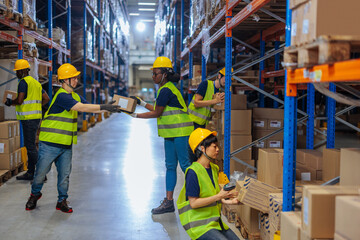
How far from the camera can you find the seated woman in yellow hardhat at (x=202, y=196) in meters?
2.78

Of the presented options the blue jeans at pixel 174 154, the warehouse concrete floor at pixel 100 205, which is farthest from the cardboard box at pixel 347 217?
the blue jeans at pixel 174 154

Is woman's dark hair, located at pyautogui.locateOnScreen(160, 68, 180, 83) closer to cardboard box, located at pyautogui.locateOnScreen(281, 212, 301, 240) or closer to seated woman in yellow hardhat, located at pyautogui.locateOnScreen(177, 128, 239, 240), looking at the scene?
seated woman in yellow hardhat, located at pyautogui.locateOnScreen(177, 128, 239, 240)

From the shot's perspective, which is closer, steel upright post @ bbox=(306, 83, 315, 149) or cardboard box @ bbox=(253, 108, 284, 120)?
steel upright post @ bbox=(306, 83, 315, 149)

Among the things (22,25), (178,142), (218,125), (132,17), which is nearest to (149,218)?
(178,142)

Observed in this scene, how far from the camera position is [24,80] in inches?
242

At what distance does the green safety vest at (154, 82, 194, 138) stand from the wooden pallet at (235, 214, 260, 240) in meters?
1.21

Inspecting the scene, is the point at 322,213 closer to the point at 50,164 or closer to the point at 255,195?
the point at 255,195

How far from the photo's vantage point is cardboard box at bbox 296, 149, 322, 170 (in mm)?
4219

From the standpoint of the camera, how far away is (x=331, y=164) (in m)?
3.83

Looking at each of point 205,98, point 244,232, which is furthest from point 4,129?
point 244,232

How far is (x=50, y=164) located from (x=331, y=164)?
3.26 metres

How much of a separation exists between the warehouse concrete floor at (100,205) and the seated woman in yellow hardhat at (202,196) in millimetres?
1185

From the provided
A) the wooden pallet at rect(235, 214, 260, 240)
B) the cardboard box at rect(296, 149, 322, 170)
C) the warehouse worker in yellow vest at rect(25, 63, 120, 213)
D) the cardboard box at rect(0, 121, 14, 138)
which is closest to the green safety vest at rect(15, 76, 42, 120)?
the cardboard box at rect(0, 121, 14, 138)

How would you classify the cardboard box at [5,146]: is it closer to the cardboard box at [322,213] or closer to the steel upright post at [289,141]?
the steel upright post at [289,141]
